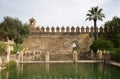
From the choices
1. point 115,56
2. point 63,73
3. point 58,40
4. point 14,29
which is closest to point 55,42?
point 58,40

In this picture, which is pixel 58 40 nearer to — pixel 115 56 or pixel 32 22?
pixel 32 22

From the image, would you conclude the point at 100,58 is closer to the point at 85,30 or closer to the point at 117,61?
the point at 117,61

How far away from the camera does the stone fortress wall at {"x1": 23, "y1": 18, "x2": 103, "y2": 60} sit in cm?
3781

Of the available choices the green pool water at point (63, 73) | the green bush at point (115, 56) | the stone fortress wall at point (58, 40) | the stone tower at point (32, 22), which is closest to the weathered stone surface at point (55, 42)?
the stone fortress wall at point (58, 40)

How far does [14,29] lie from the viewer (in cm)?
3591

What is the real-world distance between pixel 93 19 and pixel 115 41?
5.38 metres

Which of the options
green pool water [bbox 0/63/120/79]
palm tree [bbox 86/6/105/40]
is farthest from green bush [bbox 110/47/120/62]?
palm tree [bbox 86/6/105/40]

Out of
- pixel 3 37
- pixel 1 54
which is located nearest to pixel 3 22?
pixel 3 37

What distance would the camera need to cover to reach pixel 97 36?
122 feet

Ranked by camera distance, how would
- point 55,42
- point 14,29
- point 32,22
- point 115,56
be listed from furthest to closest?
point 32,22 → point 55,42 → point 14,29 → point 115,56

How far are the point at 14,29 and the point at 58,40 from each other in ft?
21.0

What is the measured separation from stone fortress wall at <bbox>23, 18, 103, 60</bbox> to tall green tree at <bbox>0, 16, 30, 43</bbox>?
1.70 meters

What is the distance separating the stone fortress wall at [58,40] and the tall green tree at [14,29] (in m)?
1.70

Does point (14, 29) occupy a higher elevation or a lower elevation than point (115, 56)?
higher
